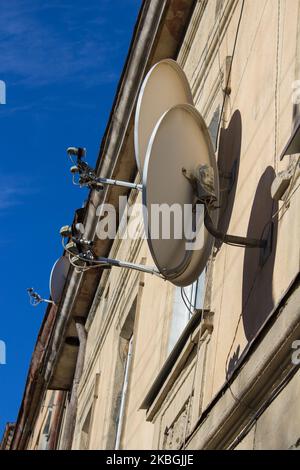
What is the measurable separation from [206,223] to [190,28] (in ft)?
14.2

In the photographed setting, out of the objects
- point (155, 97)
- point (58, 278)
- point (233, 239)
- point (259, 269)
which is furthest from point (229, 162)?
point (58, 278)

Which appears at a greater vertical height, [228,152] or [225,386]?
[228,152]

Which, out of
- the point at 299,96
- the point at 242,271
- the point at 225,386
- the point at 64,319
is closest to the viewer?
the point at 225,386

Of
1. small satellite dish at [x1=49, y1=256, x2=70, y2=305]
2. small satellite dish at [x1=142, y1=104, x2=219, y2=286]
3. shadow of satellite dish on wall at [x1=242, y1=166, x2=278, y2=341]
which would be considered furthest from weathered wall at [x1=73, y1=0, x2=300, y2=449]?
small satellite dish at [x1=49, y1=256, x2=70, y2=305]

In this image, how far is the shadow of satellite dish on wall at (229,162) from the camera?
26.9ft

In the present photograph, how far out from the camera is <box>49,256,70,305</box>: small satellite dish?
1859cm

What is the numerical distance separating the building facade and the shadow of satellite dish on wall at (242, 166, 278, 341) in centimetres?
1

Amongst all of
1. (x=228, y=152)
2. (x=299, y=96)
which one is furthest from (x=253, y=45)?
(x=299, y=96)

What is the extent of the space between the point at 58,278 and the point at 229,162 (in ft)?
34.7

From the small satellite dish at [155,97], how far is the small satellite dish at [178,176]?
42 cm

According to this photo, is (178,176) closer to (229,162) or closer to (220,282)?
(220,282)

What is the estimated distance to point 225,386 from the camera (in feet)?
21.4

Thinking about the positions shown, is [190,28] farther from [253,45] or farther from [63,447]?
[63,447]
